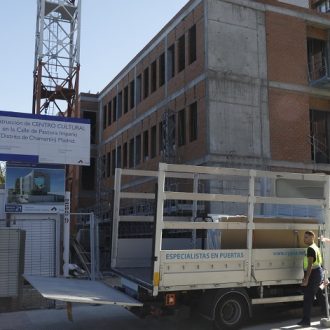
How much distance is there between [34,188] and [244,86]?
36.9 ft

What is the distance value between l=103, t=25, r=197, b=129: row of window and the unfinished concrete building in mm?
69

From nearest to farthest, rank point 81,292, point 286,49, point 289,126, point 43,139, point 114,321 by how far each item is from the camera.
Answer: point 81,292 → point 114,321 → point 43,139 → point 289,126 → point 286,49

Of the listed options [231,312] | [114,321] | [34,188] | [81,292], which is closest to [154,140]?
[34,188]

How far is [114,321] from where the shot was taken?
9.25 metres

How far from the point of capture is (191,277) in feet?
25.7

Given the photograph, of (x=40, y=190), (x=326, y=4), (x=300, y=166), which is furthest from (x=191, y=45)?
(x=326, y=4)

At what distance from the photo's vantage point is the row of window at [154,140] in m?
23.8

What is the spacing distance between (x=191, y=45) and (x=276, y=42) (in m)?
4.10

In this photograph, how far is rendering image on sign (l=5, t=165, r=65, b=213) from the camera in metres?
15.8

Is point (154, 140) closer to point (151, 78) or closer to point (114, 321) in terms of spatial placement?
point (151, 78)

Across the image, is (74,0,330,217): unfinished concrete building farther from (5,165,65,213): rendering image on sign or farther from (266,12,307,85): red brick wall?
(5,165,65,213): rendering image on sign

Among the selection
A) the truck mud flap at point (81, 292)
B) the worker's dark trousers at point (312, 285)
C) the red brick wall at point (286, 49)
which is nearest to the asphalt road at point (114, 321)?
the worker's dark trousers at point (312, 285)

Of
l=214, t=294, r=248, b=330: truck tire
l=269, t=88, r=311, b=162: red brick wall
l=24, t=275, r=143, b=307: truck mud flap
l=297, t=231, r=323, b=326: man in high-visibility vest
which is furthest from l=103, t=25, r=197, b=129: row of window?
l=214, t=294, r=248, b=330: truck tire

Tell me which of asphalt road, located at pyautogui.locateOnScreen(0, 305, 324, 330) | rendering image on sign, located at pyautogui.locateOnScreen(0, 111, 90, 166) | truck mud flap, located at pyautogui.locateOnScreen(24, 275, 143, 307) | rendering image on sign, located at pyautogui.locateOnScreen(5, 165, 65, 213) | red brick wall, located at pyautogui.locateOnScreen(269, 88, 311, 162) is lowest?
asphalt road, located at pyautogui.locateOnScreen(0, 305, 324, 330)
